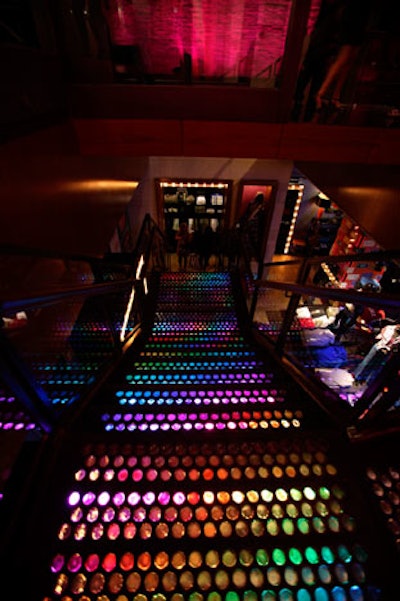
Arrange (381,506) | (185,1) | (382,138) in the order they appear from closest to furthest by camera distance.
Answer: (381,506)
(185,1)
(382,138)

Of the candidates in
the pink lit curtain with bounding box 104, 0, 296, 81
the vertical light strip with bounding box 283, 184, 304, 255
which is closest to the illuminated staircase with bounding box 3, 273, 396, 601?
the pink lit curtain with bounding box 104, 0, 296, 81

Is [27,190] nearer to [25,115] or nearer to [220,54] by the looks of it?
[25,115]

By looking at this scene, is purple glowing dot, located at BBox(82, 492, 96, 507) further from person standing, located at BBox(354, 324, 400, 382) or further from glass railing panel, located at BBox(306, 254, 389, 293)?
glass railing panel, located at BBox(306, 254, 389, 293)

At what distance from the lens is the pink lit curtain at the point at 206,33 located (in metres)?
3.37

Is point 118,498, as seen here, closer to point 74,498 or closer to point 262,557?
point 74,498

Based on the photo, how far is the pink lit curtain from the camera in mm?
3372

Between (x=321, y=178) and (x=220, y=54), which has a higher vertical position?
(x=220, y=54)

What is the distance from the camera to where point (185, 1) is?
3.35 m

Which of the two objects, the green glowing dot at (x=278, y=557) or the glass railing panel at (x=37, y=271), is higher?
the green glowing dot at (x=278, y=557)

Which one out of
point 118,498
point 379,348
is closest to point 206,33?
point 118,498

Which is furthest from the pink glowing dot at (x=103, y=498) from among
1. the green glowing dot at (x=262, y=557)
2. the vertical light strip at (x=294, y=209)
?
the vertical light strip at (x=294, y=209)

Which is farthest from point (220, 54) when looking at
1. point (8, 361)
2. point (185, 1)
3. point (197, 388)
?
point (8, 361)

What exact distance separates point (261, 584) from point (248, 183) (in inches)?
307

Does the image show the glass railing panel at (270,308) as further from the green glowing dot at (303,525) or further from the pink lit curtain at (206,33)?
the green glowing dot at (303,525)
